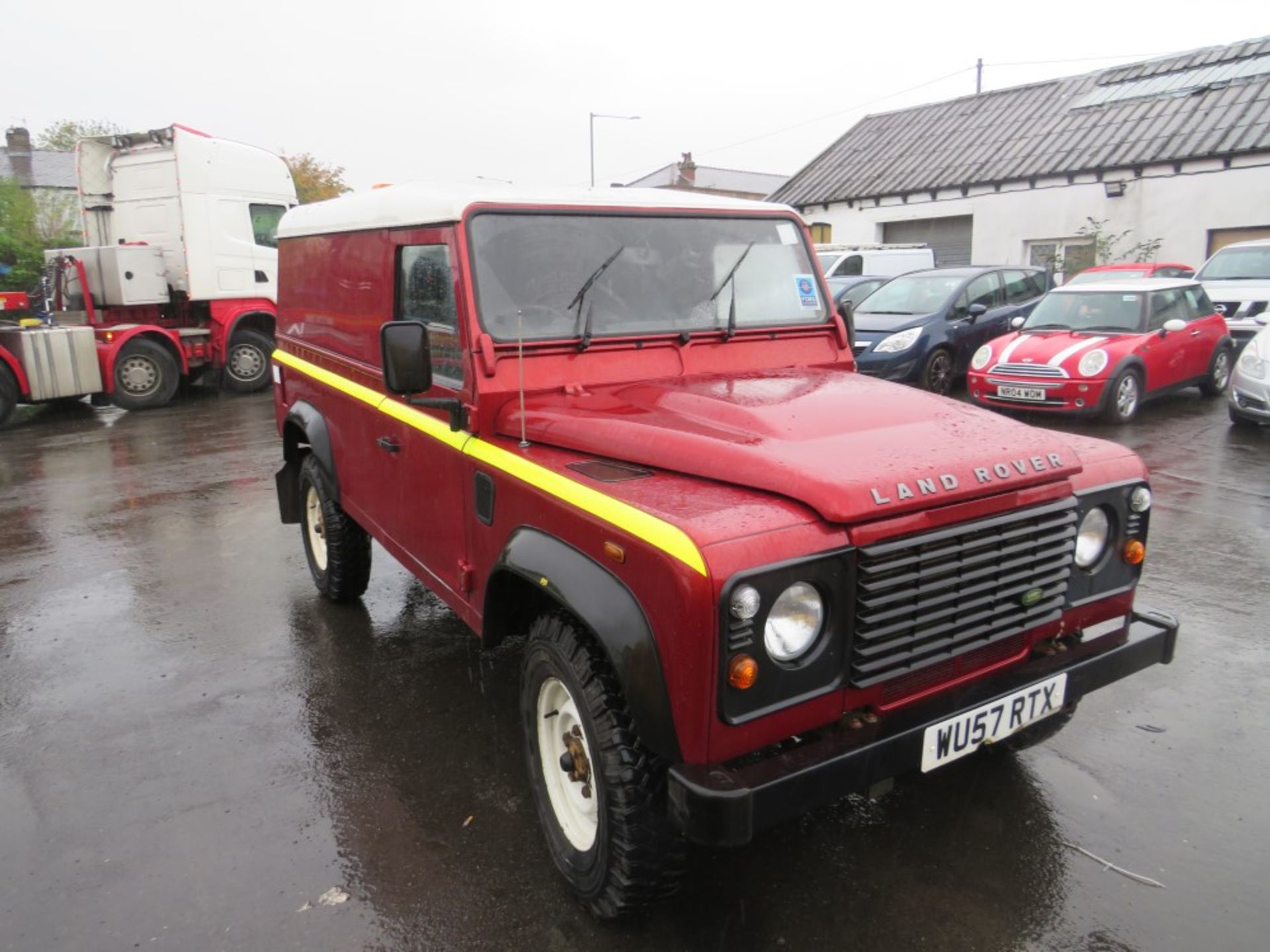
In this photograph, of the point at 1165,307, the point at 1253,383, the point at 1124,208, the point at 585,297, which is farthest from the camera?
the point at 1124,208

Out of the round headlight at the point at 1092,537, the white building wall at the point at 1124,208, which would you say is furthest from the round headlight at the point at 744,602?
the white building wall at the point at 1124,208

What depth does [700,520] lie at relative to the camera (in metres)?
2.22

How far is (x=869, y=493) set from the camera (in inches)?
89.7

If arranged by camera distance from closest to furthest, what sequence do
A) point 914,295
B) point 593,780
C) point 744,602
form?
point 744,602, point 593,780, point 914,295

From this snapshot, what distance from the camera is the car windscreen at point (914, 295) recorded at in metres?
11.6

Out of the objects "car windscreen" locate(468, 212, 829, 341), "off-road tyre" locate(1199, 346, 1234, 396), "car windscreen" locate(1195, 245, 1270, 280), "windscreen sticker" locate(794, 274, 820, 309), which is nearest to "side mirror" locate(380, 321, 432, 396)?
"car windscreen" locate(468, 212, 829, 341)

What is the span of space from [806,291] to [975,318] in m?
8.35

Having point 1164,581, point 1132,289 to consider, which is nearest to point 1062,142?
point 1132,289

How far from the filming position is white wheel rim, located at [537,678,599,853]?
107 inches

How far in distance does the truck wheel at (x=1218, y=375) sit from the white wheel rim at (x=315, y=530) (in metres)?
10.4

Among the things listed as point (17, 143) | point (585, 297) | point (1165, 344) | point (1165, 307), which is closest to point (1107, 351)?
point (1165, 344)

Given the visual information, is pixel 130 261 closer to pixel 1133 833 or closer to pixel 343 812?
pixel 343 812

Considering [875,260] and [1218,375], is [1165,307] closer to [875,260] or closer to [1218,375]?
[1218,375]

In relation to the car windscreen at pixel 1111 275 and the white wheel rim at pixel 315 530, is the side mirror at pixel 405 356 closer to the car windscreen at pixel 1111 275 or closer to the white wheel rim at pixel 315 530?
the white wheel rim at pixel 315 530
